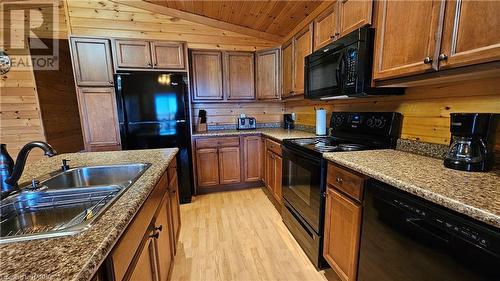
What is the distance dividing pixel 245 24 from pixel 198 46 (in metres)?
0.80

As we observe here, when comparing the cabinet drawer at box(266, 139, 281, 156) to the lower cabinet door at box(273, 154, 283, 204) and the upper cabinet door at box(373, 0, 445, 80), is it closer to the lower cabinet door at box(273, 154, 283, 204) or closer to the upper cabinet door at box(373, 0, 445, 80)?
the lower cabinet door at box(273, 154, 283, 204)

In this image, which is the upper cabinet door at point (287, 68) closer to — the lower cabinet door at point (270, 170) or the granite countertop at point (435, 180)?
the lower cabinet door at point (270, 170)

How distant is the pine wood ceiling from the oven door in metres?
1.69

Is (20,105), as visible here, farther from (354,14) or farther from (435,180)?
(435,180)

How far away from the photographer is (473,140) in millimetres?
1042

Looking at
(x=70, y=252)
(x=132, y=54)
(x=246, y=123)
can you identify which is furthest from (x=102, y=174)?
(x=246, y=123)

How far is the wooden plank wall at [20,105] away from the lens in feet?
9.23

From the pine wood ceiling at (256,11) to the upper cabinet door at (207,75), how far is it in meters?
0.57

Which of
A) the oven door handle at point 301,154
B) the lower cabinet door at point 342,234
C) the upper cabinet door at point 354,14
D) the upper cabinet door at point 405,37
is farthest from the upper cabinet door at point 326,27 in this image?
the lower cabinet door at point 342,234

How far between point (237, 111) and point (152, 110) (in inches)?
54.5

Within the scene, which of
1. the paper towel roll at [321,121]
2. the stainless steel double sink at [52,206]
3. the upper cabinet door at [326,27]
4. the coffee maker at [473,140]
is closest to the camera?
the stainless steel double sink at [52,206]

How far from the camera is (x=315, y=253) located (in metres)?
1.65

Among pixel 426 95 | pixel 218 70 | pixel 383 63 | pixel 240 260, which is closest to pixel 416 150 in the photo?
pixel 426 95

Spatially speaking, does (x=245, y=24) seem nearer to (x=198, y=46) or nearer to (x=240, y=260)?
(x=198, y=46)
